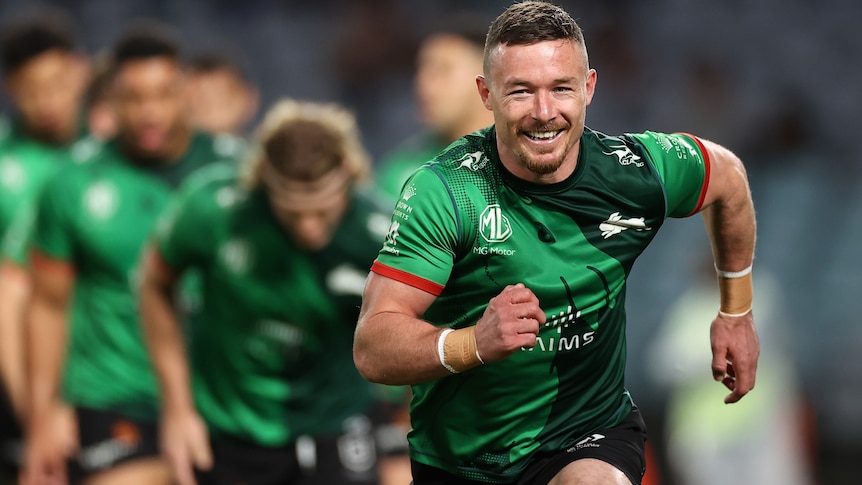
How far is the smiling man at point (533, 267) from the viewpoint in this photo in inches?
159

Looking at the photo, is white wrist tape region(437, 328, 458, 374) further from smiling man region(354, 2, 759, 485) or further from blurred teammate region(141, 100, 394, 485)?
blurred teammate region(141, 100, 394, 485)

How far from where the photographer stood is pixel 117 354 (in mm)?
7562

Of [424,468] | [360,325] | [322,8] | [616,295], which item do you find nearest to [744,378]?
[616,295]

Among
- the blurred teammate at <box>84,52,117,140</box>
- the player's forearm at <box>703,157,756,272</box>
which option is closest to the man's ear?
the player's forearm at <box>703,157,756,272</box>

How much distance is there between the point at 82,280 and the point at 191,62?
4.13 metres

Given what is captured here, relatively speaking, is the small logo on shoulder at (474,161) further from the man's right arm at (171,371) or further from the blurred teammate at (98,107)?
the blurred teammate at (98,107)

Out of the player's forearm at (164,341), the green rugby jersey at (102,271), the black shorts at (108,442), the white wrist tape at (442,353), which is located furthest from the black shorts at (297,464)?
the white wrist tape at (442,353)

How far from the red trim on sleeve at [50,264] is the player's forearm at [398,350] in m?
3.91

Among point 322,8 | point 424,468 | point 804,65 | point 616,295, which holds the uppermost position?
point 322,8

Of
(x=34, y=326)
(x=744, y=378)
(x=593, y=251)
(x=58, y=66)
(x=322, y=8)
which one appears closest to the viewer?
(x=593, y=251)

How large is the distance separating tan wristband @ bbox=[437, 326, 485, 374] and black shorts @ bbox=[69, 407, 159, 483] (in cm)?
379

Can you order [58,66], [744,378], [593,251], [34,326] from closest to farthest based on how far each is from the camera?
[593,251] < [744,378] < [34,326] < [58,66]

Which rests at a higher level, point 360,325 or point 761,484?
point 360,325

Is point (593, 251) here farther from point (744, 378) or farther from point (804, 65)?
point (804, 65)
